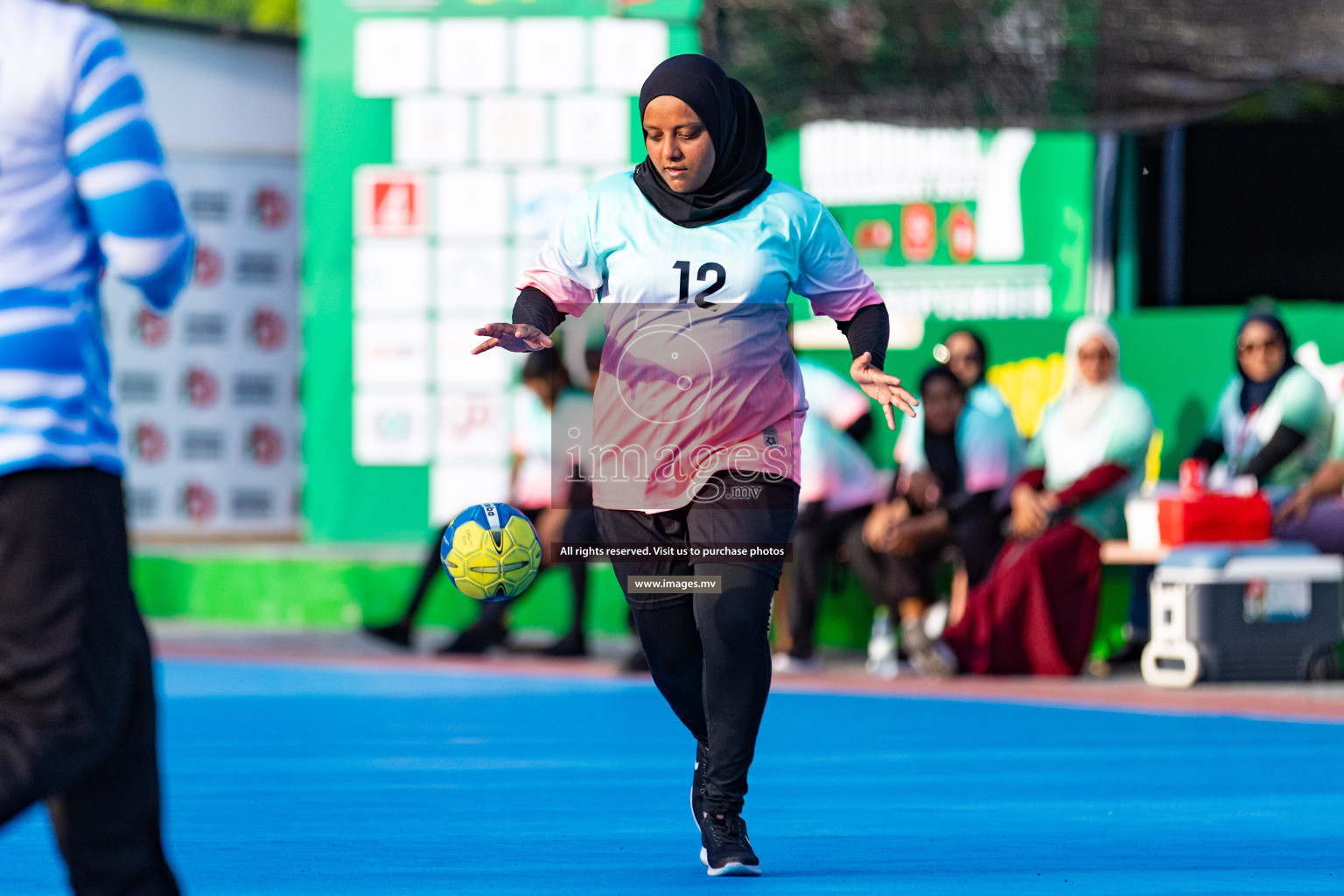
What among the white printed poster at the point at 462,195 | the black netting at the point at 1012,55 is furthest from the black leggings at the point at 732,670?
the white printed poster at the point at 462,195

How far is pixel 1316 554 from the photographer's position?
31.0 ft

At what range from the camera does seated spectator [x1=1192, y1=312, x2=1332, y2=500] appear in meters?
9.47

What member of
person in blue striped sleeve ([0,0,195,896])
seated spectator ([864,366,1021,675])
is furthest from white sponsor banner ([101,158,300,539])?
person in blue striped sleeve ([0,0,195,896])

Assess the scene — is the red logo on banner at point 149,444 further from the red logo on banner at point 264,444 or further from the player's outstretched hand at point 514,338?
the player's outstretched hand at point 514,338

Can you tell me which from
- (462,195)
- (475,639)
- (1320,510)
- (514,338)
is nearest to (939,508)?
(1320,510)

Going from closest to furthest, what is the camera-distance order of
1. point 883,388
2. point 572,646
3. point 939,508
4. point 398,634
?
point 883,388
point 939,508
point 572,646
point 398,634

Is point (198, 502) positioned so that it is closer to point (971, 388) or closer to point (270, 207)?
point (270, 207)

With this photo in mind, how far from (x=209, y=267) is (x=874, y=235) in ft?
16.8

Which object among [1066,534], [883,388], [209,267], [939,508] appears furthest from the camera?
[209,267]

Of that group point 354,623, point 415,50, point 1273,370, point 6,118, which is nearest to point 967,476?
point 1273,370

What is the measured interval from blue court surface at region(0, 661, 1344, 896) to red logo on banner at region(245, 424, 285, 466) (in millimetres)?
6668

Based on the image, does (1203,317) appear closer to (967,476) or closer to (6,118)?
(967,476)

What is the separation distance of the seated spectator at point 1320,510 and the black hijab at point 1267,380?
403mm

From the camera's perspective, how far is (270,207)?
15719 mm
